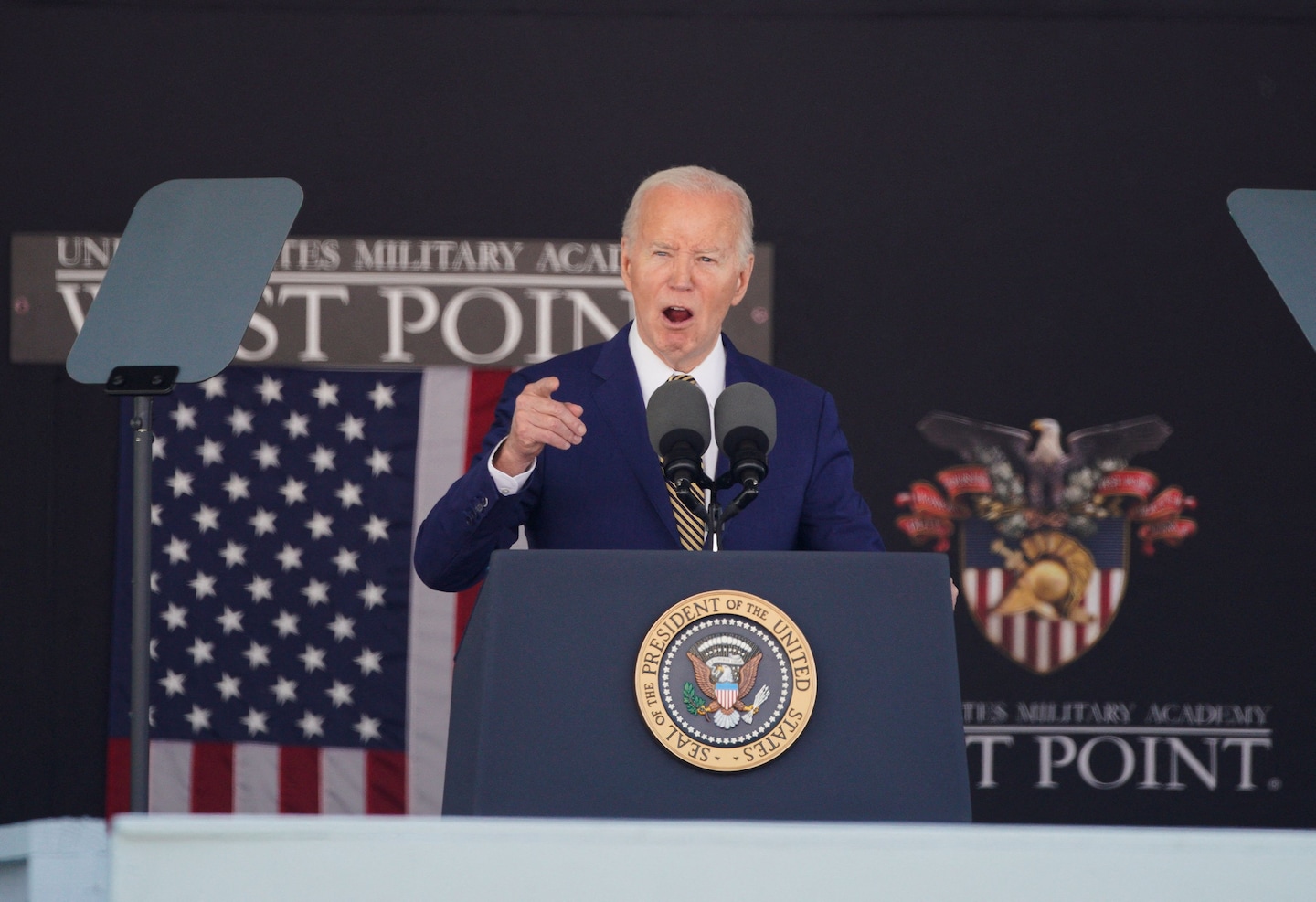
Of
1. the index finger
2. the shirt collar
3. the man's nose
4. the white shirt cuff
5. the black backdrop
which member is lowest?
the white shirt cuff

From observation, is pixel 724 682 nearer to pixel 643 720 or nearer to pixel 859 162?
pixel 643 720

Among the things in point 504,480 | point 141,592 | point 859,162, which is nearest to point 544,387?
point 504,480

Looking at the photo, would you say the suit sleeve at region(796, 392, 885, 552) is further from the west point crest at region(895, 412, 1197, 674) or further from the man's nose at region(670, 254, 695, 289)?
the west point crest at region(895, 412, 1197, 674)

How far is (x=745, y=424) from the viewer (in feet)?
4.90

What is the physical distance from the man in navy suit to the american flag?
6.06 feet

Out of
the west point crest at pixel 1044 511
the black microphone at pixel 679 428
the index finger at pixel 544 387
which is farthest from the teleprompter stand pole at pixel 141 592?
the west point crest at pixel 1044 511

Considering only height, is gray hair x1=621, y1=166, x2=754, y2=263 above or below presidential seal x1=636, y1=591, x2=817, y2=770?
above

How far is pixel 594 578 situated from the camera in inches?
53.8

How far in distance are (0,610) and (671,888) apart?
3.38 meters

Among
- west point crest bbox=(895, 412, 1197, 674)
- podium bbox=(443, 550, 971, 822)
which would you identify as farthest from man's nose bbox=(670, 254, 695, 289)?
west point crest bbox=(895, 412, 1197, 674)

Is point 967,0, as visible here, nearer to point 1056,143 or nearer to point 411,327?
point 1056,143

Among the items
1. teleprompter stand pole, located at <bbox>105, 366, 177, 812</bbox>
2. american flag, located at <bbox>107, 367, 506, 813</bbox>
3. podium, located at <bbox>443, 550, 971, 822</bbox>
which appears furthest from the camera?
american flag, located at <bbox>107, 367, 506, 813</bbox>

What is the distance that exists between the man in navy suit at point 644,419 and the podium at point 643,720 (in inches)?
16.3

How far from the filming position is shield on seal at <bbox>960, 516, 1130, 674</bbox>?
3.83 metres
